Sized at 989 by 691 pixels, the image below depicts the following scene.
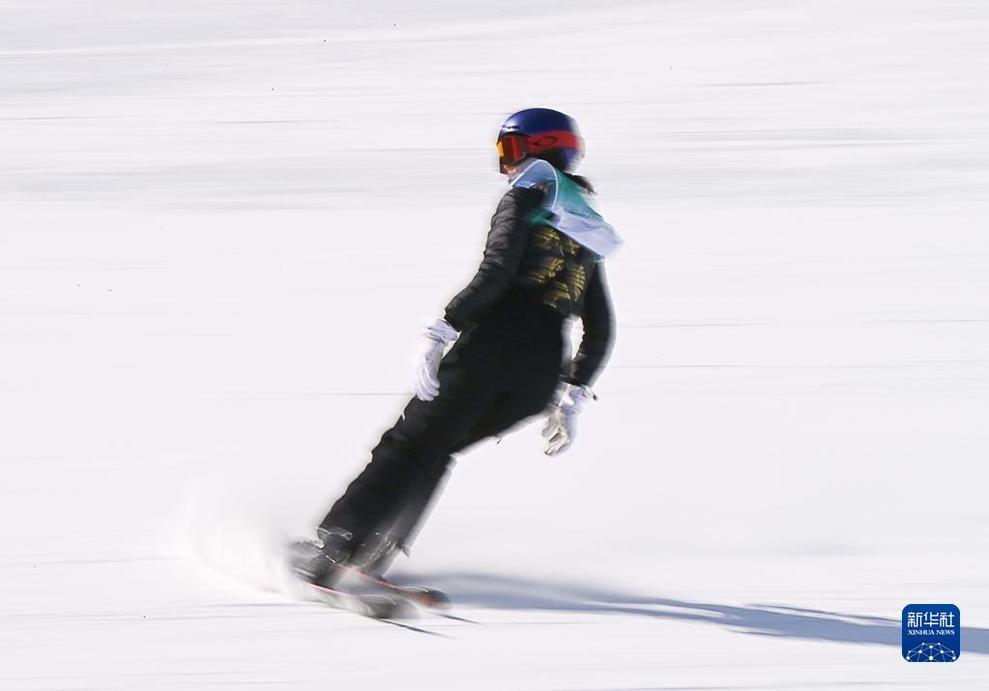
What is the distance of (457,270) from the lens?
9.30 m

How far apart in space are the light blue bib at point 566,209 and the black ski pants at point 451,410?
24 cm

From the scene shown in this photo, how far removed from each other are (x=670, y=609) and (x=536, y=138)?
1395 mm

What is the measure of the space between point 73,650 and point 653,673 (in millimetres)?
1515

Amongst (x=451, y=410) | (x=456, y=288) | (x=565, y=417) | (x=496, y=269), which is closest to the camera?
(x=496, y=269)

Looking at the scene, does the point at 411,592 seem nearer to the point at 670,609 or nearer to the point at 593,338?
the point at 670,609

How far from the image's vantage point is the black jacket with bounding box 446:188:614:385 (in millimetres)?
4340

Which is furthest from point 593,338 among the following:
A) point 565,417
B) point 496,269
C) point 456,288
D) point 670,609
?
point 456,288

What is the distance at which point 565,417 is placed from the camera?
4781 mm

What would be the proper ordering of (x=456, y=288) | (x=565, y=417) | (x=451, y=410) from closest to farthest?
1. (x=451, y=410)
2. (x=565, y=417)
3. (x=456, y=288)

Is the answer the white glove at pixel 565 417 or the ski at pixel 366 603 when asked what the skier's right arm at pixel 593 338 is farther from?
the ski at pixel 366 603

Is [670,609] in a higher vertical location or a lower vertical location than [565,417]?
lower

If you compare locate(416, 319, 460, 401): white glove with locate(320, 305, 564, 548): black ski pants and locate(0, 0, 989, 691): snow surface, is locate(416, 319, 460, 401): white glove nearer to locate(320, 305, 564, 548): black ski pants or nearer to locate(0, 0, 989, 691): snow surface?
locate(320, 305, 564, 548): black ski pants

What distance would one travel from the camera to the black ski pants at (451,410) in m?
4.49

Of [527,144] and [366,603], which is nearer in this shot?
[366,603]
